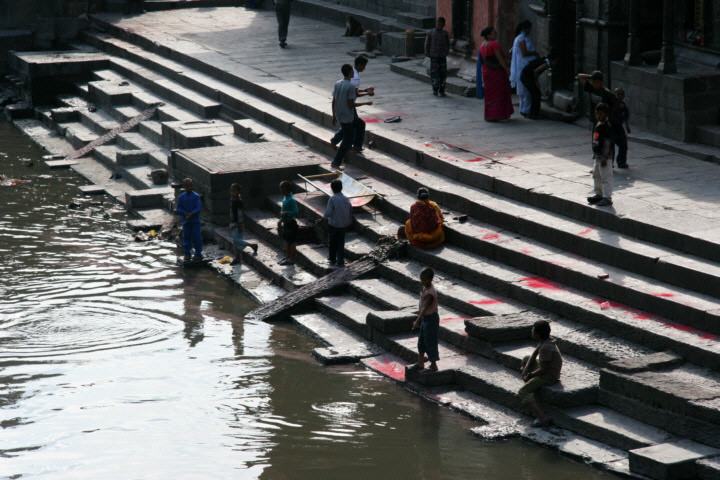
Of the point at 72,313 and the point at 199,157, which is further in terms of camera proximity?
the point at 199,157

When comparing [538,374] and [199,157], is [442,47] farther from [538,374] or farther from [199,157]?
[538,374]

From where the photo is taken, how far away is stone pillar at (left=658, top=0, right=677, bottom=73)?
13.4 meters

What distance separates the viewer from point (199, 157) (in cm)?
1518

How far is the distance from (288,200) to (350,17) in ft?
36.9

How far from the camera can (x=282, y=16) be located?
880 inches

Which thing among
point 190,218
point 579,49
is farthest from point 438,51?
point 190,218

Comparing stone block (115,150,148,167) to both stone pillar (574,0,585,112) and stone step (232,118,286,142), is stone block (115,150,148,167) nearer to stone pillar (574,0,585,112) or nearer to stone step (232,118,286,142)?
stone step (232,118,286,142)

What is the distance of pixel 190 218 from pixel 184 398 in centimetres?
452

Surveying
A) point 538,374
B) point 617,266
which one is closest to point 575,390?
point 538,374

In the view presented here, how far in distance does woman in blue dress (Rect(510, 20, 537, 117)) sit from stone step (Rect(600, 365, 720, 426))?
7482 millimetres

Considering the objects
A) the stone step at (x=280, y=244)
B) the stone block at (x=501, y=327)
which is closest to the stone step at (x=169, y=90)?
the stone step at (x=280, y=244)

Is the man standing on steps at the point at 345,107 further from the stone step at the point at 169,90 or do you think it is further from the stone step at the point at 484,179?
the stone step at the point at 169,90

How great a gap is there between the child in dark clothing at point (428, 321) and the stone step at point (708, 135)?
18.3ft

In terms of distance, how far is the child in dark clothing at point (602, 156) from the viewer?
35.0 ft
